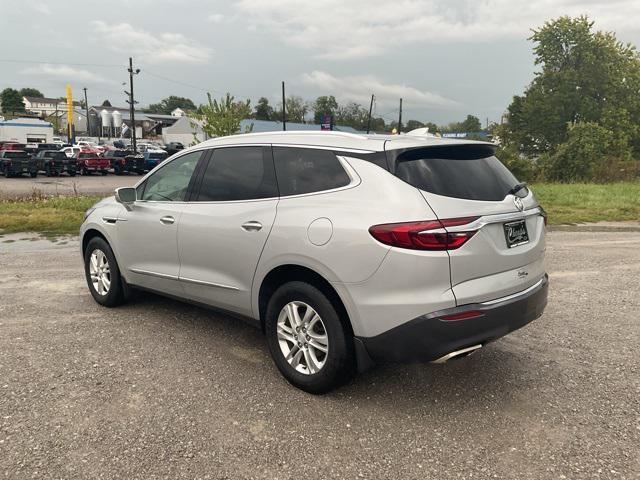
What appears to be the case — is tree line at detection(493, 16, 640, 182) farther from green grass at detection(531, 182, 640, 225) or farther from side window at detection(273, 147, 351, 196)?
side window at detection(273, 147, 351, 196)

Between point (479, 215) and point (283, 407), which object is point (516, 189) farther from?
point (283, 407)

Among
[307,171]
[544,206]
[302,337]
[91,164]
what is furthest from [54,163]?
[302,337]

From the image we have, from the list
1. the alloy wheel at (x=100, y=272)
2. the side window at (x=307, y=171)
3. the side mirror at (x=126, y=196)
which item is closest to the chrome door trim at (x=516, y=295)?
the side window at (x=307, y=171)

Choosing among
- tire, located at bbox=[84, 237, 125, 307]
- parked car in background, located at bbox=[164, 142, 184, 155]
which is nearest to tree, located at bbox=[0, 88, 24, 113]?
parked car in background, located at bbox=[164, 142, 184, 155]

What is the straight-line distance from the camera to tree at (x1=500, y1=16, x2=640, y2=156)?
4791 cm

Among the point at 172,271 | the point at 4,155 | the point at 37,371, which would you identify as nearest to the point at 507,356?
the point at 172,271

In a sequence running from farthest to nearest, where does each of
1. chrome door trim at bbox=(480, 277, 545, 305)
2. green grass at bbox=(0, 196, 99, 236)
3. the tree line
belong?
the tree line < green grass at bbox=(0, 196, 99, 236) < chrome door trim at bbox=(480, 277, 545, 305)

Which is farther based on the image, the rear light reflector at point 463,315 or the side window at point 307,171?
the side window at point 307,171

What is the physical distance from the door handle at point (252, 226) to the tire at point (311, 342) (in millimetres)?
457

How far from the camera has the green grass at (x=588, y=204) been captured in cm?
1341

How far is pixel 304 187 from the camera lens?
3439mm

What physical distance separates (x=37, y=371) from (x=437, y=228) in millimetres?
3042

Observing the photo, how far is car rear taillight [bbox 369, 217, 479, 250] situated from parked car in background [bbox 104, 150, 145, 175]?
33.3 metres

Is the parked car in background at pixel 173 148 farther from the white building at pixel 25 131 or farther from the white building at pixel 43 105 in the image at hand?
the white building at pixel 43 105
